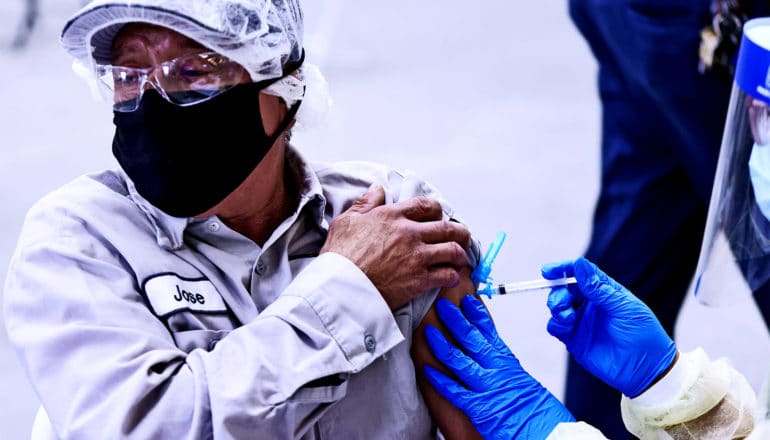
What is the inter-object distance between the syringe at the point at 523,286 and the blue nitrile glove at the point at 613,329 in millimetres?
11

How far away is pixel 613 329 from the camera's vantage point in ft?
5.89

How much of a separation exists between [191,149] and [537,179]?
3.00 meters

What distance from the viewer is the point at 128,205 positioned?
168cm

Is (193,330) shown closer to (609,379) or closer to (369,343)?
(369,343)

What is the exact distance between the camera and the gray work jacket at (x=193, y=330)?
4.78ft

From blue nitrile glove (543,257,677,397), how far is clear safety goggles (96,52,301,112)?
0.69m

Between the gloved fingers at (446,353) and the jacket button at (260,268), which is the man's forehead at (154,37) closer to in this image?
the jacket button at (260,268)

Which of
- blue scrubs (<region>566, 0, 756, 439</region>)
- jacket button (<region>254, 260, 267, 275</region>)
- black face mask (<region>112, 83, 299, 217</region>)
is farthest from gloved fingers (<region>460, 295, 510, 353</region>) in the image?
blue scrubs (<region>566, 0, 756, 439</region>)

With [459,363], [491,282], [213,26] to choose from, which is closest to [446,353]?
[459,363]

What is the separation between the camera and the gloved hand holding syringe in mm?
1797

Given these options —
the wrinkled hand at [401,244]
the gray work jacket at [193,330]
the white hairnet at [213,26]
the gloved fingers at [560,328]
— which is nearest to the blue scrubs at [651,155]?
the gloved fingers at [560,328]

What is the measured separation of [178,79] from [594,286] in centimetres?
82

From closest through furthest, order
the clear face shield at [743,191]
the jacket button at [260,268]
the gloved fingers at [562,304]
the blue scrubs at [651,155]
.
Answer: the clear face shield at [743,191], the jacket button at [260,268], the gloved fingers at [562,304], the blue scrubs at [651,155]

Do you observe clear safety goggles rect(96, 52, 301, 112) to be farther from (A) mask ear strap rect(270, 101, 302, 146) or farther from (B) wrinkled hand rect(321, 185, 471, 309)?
(B) wrinkled hand rect(321, 185, 471, 309)
